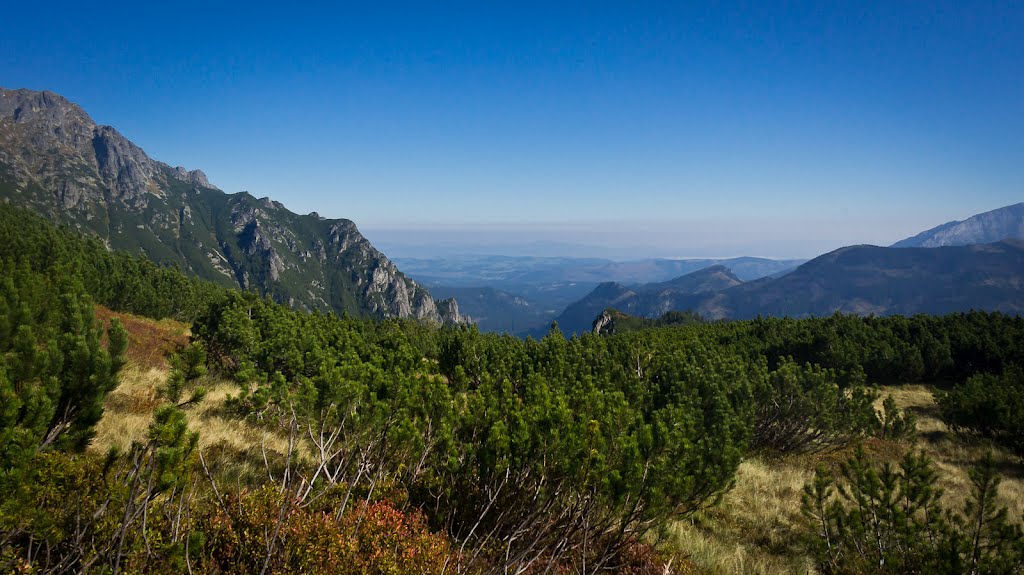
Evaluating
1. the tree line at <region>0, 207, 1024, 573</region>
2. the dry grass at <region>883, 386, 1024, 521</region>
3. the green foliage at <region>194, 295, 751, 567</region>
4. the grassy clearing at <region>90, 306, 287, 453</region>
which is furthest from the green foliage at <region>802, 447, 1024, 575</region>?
the grassy clearing at <region>90, 306, 287, 453</region>

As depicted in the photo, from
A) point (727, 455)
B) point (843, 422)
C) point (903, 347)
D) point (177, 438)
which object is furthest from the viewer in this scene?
point (903, 347)

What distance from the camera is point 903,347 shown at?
1465 inches

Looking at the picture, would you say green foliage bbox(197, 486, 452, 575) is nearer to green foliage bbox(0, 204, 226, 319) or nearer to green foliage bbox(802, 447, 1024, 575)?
green foliage bbox(802, 447, 1024, 575)

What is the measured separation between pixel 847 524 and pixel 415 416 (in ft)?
23.3

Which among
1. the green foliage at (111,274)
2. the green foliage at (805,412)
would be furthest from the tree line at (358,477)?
the green foliage at (111,274)

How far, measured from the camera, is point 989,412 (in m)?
18.2

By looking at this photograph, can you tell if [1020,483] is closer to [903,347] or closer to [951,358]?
[903,347]

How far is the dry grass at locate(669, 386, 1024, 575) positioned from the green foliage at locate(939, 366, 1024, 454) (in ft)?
2.12

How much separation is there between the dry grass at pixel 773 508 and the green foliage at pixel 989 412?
646 mm

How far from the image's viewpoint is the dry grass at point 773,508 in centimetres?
768

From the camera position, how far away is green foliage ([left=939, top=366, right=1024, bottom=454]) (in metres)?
17.2

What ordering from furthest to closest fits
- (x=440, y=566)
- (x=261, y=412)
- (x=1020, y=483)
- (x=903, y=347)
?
(x=903, y=347) < (x=1020, y=483) < (x=261, y=412) < (x=440, y=566)

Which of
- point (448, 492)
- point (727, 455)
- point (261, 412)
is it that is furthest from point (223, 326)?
point (727, 455)

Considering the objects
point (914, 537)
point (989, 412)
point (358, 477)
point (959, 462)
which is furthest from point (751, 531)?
point (989, 412)
